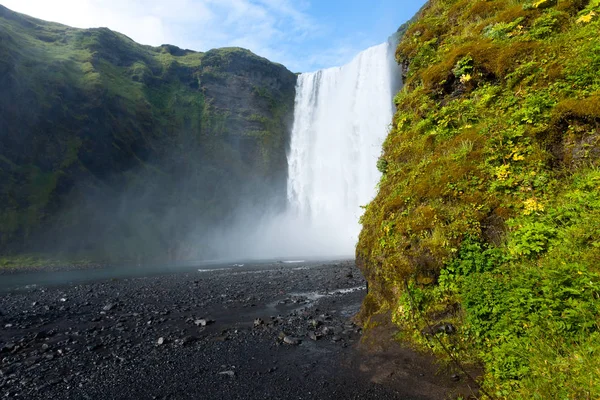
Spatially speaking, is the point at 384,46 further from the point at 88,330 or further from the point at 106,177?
the point at 88,330

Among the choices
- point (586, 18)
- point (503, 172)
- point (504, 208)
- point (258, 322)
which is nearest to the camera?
point (504, 208)

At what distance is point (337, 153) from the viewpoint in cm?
6000

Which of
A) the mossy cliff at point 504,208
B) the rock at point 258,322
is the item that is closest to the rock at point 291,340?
the rock at point 258,322

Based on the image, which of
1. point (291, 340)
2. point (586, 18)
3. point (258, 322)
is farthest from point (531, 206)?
point (258, 322)

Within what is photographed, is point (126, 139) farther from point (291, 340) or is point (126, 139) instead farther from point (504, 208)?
point (504, 208)

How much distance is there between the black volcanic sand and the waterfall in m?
36.3

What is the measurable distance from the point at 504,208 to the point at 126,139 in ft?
217

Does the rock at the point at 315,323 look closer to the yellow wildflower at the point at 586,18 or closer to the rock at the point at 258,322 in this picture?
the rock at the point at 258,322

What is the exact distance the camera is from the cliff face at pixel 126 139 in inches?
1933

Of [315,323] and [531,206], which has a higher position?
[531,206]

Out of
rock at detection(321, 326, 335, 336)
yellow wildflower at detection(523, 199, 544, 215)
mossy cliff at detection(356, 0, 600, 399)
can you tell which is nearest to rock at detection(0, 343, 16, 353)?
rock at detection(321, 326, 335, 336)

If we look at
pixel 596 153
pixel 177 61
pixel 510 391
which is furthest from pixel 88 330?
pixel 177 61

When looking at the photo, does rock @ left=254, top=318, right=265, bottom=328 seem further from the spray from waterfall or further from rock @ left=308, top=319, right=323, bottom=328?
the spray from waterfall

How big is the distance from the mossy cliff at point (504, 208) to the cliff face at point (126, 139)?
52160 millimetres
